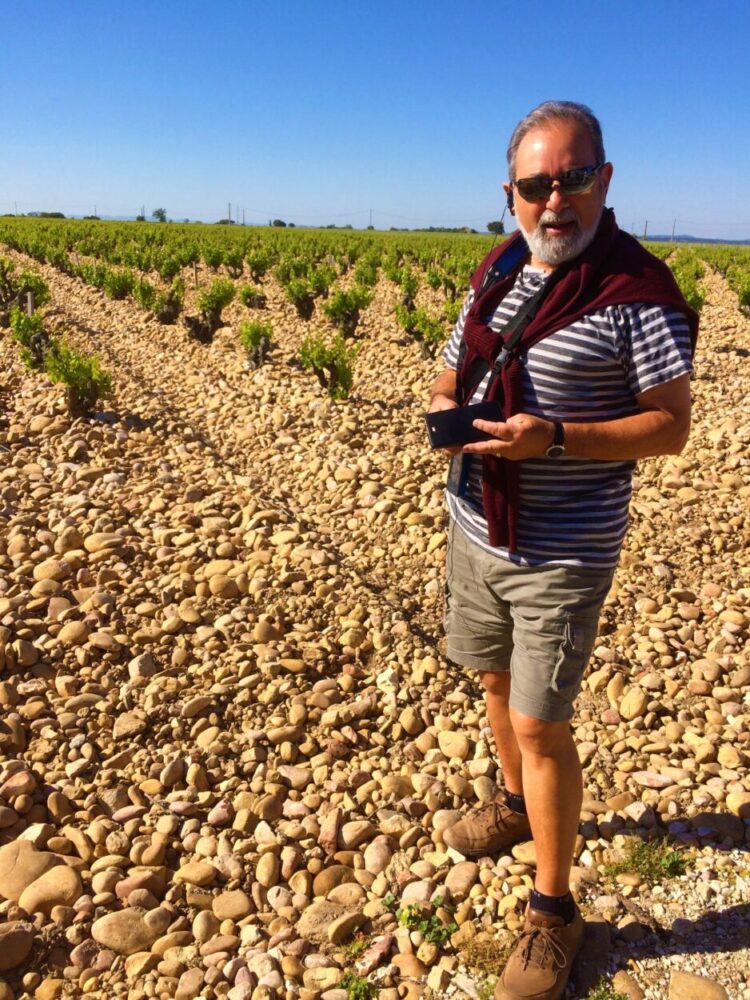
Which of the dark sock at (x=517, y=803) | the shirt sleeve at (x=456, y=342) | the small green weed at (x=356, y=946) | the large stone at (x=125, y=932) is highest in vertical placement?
the shirt sleeve at (x=456, y=342)

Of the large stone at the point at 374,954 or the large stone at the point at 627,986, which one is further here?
the large stone at the point at 374,954

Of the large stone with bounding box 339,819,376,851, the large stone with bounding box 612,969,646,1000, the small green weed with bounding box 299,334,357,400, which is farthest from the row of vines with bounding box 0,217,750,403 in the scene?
the large stone with bounding box 612,969,646,1000

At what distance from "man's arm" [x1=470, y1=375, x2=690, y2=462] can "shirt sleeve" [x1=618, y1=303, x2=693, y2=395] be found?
0.04 metres

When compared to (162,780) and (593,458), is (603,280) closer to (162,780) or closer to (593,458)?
(593,458)

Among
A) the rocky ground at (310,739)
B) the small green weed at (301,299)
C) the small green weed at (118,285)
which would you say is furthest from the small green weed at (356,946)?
the small green weed at (118,285)

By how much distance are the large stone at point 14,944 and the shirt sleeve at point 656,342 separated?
91.5 inches

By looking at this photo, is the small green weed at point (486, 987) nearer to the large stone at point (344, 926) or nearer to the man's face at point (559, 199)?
the large stone at point (344, 926)

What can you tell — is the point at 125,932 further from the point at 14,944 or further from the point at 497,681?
the point at 497,681

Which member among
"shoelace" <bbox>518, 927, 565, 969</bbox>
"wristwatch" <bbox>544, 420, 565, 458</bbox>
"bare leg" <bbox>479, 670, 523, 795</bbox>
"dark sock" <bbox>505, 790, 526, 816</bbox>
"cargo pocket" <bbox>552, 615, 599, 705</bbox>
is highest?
"wristwatch" <bbox>544, 420, 565, 458</bbox>

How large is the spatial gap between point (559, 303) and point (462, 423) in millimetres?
361

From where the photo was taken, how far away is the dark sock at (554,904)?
2054 mm

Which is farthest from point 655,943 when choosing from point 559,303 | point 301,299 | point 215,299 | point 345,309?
point 301,299

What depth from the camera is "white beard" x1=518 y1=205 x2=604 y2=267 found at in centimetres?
177

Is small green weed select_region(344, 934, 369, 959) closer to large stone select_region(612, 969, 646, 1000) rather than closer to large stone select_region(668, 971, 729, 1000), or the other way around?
large stone select_region(612, 969, 646, 1000)
